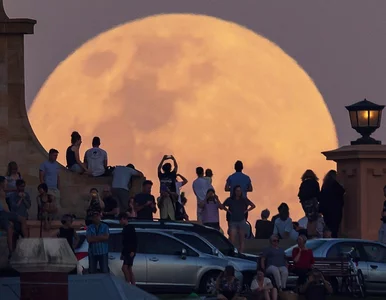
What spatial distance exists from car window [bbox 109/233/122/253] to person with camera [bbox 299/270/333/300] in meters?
3.45

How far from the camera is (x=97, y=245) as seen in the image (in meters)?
49.6

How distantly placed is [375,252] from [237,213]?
3054 millimetres

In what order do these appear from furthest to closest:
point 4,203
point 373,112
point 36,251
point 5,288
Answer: point 373,112, point 4,203, point 5,288, point 36,251

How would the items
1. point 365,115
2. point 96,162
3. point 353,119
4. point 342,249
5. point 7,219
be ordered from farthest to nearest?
point 353,119 < point 365,115 < point 96,162 < point 342,249 < point 7,219

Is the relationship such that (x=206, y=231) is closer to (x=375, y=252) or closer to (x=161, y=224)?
(x=161, y=224)

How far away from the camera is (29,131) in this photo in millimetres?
58906

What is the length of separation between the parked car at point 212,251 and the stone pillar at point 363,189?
6750 mm

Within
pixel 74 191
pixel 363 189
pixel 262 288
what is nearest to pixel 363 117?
pixel 363 189

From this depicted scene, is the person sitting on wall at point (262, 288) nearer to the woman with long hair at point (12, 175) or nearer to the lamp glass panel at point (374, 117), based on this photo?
the woman with long hair at point (12, 175)

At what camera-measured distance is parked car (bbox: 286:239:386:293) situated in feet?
175

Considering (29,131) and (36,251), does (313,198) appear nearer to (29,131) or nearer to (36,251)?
(29,131)

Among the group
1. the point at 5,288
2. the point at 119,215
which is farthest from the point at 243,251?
the point at 5,288

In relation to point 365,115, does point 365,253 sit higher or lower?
lower

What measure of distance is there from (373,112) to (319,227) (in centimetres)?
295
